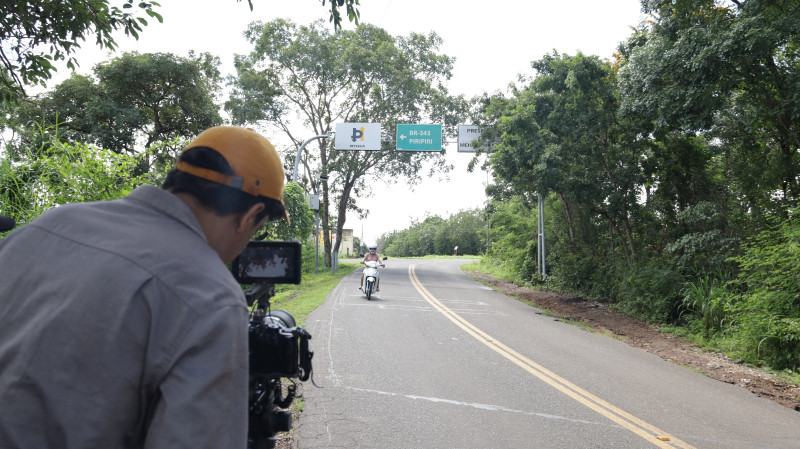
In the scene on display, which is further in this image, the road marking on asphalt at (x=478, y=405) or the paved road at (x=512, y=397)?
the road marking on asphalt at (x=478, y=405)

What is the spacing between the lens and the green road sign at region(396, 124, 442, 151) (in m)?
22.5

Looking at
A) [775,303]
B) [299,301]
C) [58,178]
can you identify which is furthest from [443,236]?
[58,178]

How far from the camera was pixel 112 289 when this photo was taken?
105cm

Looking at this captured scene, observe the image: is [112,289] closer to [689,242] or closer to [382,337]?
[382,337]

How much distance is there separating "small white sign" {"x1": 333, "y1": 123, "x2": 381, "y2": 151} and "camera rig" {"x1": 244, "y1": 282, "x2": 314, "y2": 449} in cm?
1969

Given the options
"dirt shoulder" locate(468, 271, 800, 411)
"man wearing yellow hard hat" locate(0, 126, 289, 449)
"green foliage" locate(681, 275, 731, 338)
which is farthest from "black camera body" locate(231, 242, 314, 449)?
"green foliage" locate(681, 275, 731, 338)

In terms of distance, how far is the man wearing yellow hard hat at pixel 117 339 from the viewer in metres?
1.01

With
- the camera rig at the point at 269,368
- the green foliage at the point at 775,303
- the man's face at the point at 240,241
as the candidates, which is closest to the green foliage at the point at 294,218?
the green foliage at the point at 775,303

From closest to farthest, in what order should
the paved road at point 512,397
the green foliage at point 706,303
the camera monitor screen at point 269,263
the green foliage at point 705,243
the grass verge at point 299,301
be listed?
the camera monitor screen at point 269,263, the paved road at point 512,397, the green foliage at point 706,303, the green foliage at point 705,243, the grass verge at point 299,301

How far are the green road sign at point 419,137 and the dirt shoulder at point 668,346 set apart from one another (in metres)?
8.55

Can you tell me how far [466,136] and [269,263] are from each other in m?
20.7

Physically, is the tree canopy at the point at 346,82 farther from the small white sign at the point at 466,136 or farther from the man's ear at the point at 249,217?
the man's ear at the point at 249,217

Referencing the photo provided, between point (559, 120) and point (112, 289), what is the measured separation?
15.4 metres

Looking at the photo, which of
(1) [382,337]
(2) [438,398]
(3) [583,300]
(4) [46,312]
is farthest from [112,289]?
(3) [583,300]
